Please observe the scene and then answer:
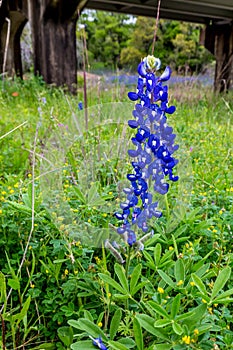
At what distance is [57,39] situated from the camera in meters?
5.34

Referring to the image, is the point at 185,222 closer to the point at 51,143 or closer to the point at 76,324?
the point at 76,324

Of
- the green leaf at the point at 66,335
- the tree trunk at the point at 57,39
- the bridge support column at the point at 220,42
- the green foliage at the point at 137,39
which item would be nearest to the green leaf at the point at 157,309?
the green leaf at the point at 66,335

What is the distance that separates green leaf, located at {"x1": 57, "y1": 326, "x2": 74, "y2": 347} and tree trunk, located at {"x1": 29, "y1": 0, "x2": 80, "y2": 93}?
4.40 meters

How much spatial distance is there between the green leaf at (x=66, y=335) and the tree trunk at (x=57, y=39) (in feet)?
14.5

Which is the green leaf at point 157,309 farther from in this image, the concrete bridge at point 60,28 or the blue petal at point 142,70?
the concrete bridge at point 60,28

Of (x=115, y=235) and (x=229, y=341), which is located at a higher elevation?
(x=115, y=235)

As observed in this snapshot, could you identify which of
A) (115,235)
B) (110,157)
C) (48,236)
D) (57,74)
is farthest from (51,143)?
(57,74)

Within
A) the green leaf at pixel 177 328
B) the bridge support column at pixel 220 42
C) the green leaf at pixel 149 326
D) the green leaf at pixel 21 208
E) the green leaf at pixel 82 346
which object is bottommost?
the green leaf at pixel 82 346

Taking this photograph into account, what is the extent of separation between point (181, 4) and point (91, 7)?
171 cm

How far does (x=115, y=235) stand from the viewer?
1.20 m

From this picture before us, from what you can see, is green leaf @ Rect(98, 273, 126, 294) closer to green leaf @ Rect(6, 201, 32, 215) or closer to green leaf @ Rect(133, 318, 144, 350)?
green leaf @ Rect(133, 318, 144, 350)

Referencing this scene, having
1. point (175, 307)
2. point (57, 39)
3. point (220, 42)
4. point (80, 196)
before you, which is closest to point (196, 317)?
point (175, 307)

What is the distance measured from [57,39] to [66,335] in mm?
4903

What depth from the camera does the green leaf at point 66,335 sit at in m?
1.01
